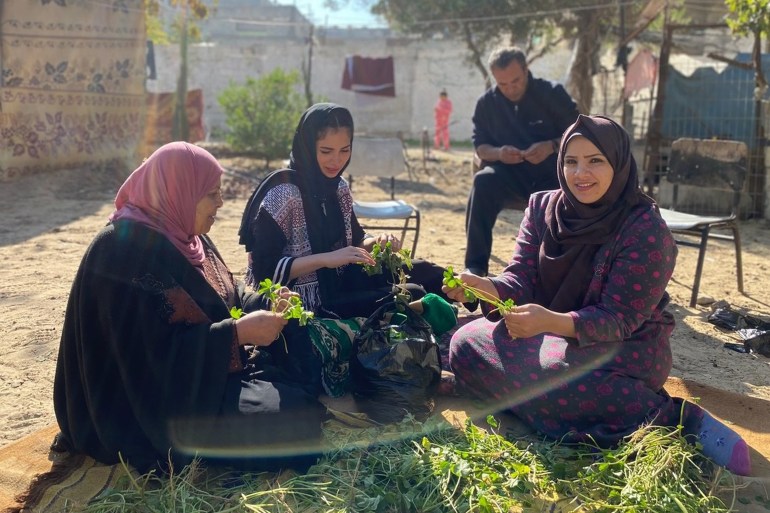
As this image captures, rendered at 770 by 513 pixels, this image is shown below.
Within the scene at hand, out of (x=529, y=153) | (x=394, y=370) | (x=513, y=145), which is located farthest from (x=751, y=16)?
(x=394, y=370)

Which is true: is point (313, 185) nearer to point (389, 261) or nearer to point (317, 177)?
point (317, 177)

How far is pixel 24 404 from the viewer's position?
11.4 ft

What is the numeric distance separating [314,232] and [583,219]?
137 centimetres

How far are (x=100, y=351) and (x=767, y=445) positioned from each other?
9.25 feet

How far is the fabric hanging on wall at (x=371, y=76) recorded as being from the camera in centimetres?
1720

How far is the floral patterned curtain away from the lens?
983cm

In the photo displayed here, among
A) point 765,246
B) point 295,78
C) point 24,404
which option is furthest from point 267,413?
point 295,78

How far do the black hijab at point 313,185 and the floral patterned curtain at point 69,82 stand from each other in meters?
7.58

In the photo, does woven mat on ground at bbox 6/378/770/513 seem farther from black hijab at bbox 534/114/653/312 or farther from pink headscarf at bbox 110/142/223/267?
pink headscarf at bbox 110/142/223/267

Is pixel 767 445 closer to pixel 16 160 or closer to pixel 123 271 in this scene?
pixel 123 271

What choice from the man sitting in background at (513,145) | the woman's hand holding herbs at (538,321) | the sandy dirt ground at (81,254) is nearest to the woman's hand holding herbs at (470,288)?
the woman's hand holding herbs at (538,321)

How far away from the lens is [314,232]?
3.82 metres

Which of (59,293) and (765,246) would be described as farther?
(765,246)

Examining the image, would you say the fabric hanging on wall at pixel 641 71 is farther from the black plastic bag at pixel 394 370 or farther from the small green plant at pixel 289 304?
the small green plant at pixel 289 304
